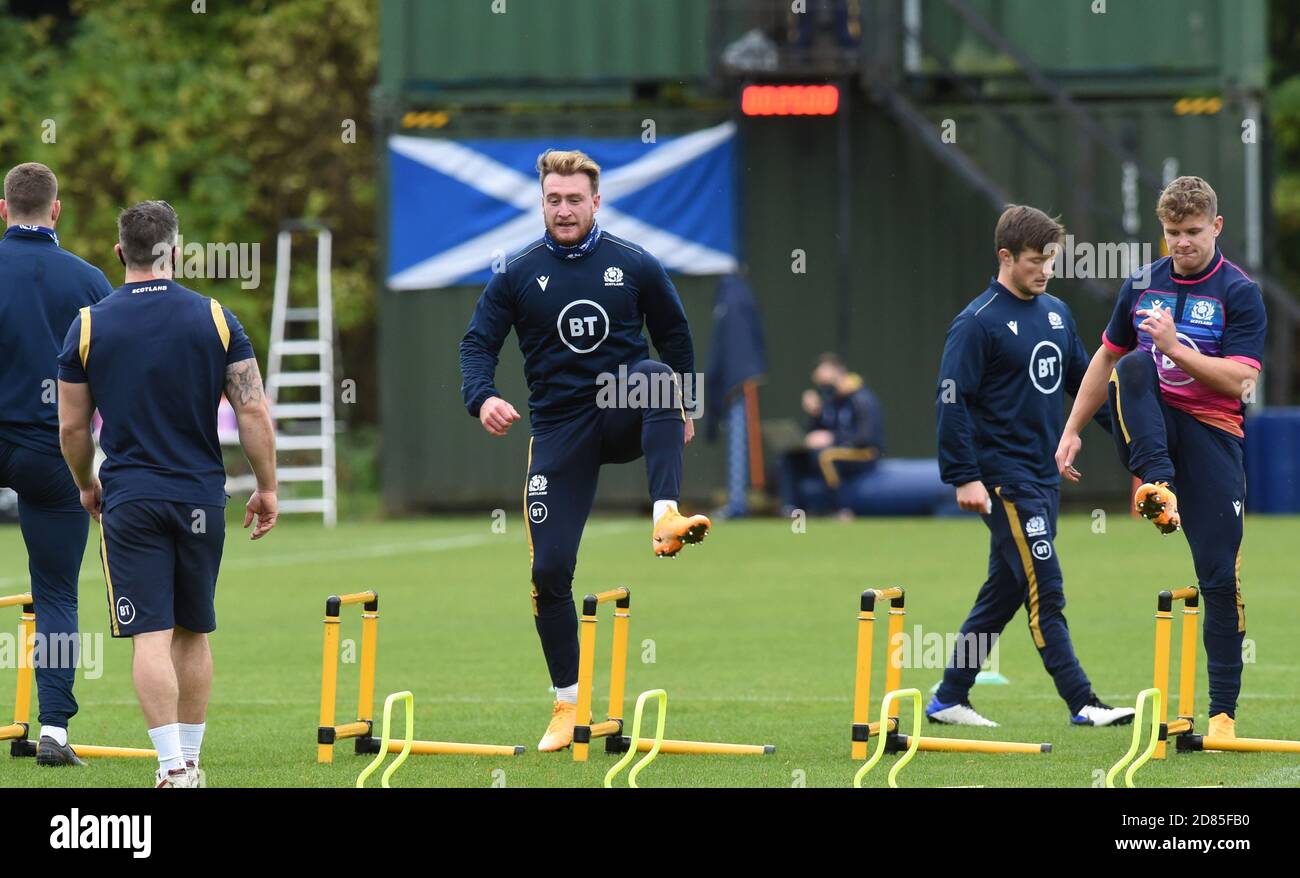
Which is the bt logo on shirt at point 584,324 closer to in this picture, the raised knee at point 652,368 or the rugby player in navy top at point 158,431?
the raised knee at point 652,368

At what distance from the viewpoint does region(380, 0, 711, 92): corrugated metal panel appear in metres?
25.0

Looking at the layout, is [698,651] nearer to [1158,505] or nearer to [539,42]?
[1158,505]

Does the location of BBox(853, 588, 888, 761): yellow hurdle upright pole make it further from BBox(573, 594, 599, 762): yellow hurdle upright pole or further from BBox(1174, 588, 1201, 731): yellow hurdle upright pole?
BBox(1174, 588, 1201, 731): yellow hurdle upright pole

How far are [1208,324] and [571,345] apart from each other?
255 centimetres

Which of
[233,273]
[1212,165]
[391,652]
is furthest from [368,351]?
[391,652]

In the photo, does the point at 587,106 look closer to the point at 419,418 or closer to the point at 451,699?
the point at 419,418

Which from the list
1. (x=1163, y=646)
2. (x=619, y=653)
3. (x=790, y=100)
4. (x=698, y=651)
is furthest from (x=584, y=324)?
(x=790, y=100)

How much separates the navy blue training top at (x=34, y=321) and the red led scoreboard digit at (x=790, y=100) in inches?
645

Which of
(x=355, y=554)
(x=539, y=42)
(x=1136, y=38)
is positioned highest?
(x=539, y=42)

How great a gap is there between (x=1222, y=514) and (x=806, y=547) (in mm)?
11474

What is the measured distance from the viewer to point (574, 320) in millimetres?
8570

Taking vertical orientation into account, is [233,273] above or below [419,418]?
above

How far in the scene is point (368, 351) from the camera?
3703cm
